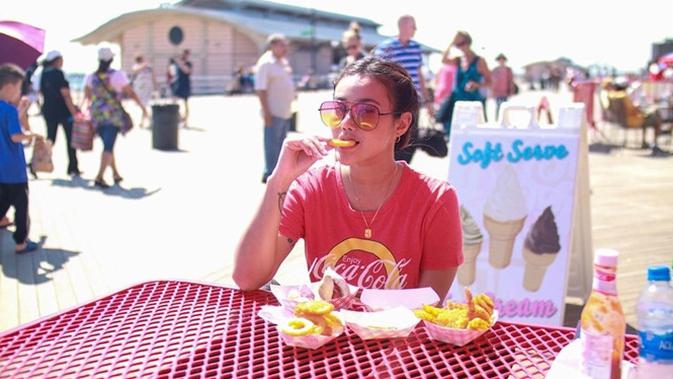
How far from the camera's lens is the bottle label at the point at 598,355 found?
134 cm

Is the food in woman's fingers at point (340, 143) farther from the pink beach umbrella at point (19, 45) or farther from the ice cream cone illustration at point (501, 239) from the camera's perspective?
the pink beach umbrella at point (19, 45)

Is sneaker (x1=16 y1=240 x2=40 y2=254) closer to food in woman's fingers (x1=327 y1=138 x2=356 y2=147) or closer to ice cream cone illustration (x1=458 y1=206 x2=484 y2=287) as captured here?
ice cream cone illustration (x1=458 y1=206 x2=484 y2=287)

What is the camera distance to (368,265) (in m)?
2.22

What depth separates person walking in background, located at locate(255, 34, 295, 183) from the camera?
307 inches

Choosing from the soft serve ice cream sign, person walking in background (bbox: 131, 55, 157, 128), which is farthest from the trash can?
the soft serve ice cream sign

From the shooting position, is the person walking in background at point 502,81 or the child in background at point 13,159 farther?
the person walking in background at point 502,81

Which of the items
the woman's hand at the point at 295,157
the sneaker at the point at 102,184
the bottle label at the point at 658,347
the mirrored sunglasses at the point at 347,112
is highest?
the mirrored sunglasses at the point at 347,112

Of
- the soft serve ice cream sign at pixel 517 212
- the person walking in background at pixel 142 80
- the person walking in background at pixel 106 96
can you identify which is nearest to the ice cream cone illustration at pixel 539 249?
the soft serve ice cream sign at pixel 517 212

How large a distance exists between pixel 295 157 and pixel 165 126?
1089cm

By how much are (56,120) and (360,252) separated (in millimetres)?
8728

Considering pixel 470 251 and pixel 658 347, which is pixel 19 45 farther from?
pixel 658 347

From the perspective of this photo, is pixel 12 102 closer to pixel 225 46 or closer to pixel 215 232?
pixel 215 232

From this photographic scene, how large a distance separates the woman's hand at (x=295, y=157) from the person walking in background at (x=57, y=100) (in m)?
7.53

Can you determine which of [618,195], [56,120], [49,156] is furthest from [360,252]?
[56,120]
